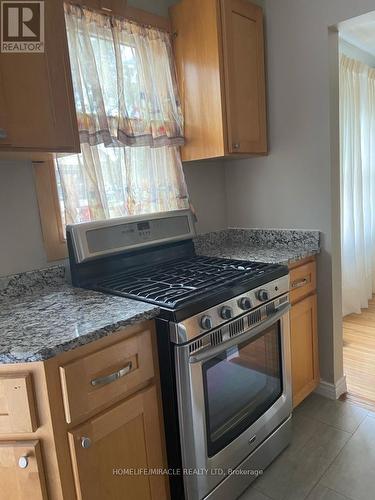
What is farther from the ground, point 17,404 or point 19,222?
point 19,222

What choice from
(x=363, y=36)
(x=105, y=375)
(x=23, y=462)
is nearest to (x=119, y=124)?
(x=105, y=375)

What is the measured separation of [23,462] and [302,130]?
1.99 metres

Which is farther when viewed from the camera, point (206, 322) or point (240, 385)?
point (240, 385)

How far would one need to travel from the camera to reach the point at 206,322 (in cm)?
131

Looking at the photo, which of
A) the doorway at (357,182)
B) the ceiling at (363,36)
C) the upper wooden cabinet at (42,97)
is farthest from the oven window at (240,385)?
the ceiling at (363,36)

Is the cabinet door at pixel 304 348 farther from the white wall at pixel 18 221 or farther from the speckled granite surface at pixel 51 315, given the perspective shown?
the white wall at pixel 18 221

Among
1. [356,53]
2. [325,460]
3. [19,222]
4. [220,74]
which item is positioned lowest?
[325,460]

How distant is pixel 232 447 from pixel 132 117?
5.26 feet

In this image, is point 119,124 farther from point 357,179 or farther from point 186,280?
point 357,179

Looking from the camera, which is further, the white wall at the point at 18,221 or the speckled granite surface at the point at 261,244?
the speckled granite surface at the point at 261,244

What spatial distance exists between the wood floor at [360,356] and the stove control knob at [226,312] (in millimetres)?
1278

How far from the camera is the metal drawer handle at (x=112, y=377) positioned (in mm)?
1117

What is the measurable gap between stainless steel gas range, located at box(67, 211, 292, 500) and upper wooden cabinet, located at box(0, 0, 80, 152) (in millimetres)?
424

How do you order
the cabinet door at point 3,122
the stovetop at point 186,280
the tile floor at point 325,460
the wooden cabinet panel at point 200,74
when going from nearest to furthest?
the cabinet door at point 3,122 → the stovetop at point 186,280 → the tile floor at point 325,460 → the wooden cabinet panel at point 200,74
